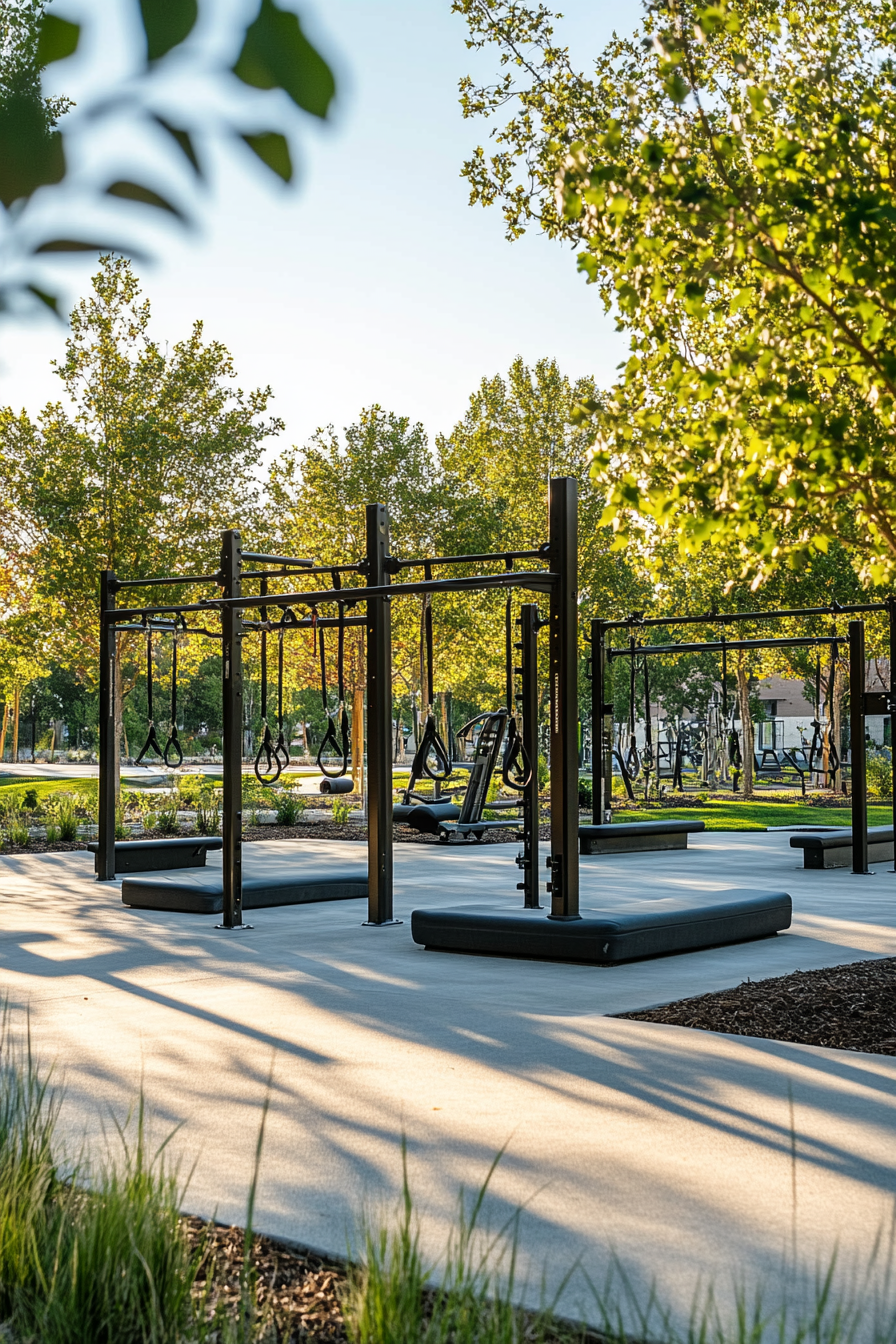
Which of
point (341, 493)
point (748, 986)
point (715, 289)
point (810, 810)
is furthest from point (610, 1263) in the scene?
point (341, 493)

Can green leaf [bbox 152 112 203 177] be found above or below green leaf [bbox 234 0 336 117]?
below

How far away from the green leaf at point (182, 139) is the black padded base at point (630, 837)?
1583cm

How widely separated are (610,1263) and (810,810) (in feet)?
71.9

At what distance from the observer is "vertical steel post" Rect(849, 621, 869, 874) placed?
45.8 feet

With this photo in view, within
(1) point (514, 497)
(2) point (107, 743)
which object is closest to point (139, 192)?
(2) point (107, 743)

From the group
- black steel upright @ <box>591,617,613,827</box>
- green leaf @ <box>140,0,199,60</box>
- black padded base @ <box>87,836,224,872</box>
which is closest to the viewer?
green leaf @ <box>140,0,199,60</box>

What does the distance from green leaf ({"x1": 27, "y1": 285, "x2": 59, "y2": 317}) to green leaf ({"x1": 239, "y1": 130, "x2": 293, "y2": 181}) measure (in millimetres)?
230

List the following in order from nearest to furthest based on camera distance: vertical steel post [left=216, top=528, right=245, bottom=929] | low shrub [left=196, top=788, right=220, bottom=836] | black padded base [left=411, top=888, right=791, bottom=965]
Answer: black padded base [left=411, top=888, right=791, bottom=965] → vertical steel post [left=216, top=528, right=245, bottom=929] → low shrub [left=196, top=788, right=220, bottom=836]

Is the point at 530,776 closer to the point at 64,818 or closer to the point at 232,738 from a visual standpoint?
the point at 232,738

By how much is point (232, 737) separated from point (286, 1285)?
24.0 feet

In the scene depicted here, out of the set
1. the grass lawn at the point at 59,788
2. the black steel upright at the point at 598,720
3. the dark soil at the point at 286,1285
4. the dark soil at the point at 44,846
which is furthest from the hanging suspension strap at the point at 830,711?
the grass lawn at the point at 59,788

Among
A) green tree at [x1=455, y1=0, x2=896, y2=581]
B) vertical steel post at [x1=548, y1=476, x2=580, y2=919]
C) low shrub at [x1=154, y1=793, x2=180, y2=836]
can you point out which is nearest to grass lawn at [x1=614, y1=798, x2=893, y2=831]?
low shrub at [x1=154, y1=793, x2=180, y2=836]

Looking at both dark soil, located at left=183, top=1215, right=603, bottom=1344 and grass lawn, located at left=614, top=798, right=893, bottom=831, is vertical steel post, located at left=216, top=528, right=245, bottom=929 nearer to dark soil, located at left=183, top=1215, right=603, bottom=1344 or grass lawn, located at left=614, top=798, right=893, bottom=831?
dark soil, located at left=183, top=1215, right=603, bottom=1344

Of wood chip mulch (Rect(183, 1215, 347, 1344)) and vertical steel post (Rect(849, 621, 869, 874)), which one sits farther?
vertical steel post (Rect(849, 621, 869, 874))
